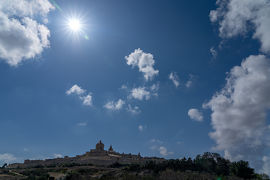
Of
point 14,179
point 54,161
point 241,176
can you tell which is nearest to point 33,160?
point 54,161

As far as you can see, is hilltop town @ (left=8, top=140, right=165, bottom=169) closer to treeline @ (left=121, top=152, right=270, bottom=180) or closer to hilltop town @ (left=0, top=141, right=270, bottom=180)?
hilltop town @ (left=0, top=141, right=270, bottom=180)

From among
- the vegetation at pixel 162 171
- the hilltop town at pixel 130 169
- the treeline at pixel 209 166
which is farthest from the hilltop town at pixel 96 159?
the treeline at pixel 209 166

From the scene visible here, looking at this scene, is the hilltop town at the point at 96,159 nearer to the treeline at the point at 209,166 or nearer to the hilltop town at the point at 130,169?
the hilltop town at the point at 130,169

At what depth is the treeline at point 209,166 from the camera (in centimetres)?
5262

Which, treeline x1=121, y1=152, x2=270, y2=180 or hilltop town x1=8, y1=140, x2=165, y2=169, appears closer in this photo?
treeline x1=121, y1=152, x2=270, y2=180

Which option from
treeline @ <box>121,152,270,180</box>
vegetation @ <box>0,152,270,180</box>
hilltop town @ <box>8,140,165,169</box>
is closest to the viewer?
vegetation @ <box>0,152,270,180</box>

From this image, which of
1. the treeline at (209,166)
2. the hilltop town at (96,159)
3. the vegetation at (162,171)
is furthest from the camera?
the hilltop town at (96,159)

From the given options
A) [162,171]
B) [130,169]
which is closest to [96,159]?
[130,169]

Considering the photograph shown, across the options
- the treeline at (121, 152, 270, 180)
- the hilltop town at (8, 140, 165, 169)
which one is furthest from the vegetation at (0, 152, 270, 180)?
the hilltop town at (8, 140, 165, 169)

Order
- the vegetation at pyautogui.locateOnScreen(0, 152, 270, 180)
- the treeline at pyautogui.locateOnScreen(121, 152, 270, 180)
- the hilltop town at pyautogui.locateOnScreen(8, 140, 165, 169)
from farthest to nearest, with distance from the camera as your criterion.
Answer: the hilltop town at pyautogui.locateOnScreen(8, 140, 165, 169), the treeline at pyautogui.locateOnScreen(121, 152, 270, 180), the vegetation at pyautogui.locateOnScreen(0, 152, 270, 180)

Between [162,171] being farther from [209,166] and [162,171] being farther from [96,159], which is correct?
[96,159]

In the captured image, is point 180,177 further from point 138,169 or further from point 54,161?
point 54,161

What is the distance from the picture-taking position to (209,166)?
6694cm

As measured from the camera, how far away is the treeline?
52.6 meters
